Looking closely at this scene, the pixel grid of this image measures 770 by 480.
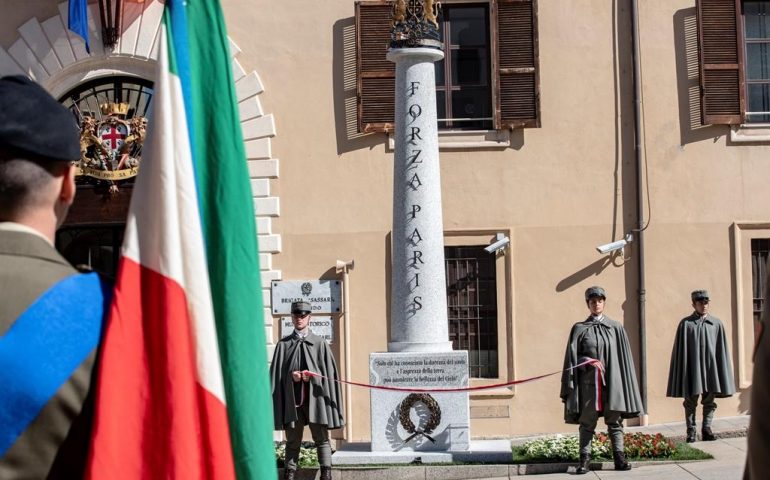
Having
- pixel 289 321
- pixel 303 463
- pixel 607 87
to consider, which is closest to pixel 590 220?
pixel 607 87

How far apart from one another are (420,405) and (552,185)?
5072 millimetres

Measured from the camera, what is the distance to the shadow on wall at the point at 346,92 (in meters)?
18.4

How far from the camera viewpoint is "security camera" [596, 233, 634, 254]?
58.9 ft

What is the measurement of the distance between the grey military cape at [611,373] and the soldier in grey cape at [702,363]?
2.53m

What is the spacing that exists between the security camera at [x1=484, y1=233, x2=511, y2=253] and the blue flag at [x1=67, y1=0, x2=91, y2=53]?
6232 mm

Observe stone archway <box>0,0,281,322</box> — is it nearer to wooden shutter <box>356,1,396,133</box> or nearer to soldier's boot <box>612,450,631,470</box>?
wooden shutter <box>356,1,396,133</box>

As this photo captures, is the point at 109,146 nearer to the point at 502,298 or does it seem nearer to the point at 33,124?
the point at 502,298

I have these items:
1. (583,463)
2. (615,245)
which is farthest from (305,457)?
(615,245)

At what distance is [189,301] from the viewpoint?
331 centimetres

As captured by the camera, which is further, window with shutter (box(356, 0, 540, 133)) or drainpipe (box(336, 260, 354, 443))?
window with shutter (box(356, 0, 540, 133))

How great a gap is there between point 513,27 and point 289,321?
16.9 ft

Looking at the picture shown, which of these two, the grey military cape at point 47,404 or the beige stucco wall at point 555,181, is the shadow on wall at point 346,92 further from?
the grey military cape at point 47,404

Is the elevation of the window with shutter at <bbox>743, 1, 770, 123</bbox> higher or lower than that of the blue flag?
lower

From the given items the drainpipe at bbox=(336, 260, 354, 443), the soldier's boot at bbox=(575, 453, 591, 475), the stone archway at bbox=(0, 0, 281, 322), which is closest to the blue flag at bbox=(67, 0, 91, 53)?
the stone archway at bbox=(0, 0, 281, 322)
